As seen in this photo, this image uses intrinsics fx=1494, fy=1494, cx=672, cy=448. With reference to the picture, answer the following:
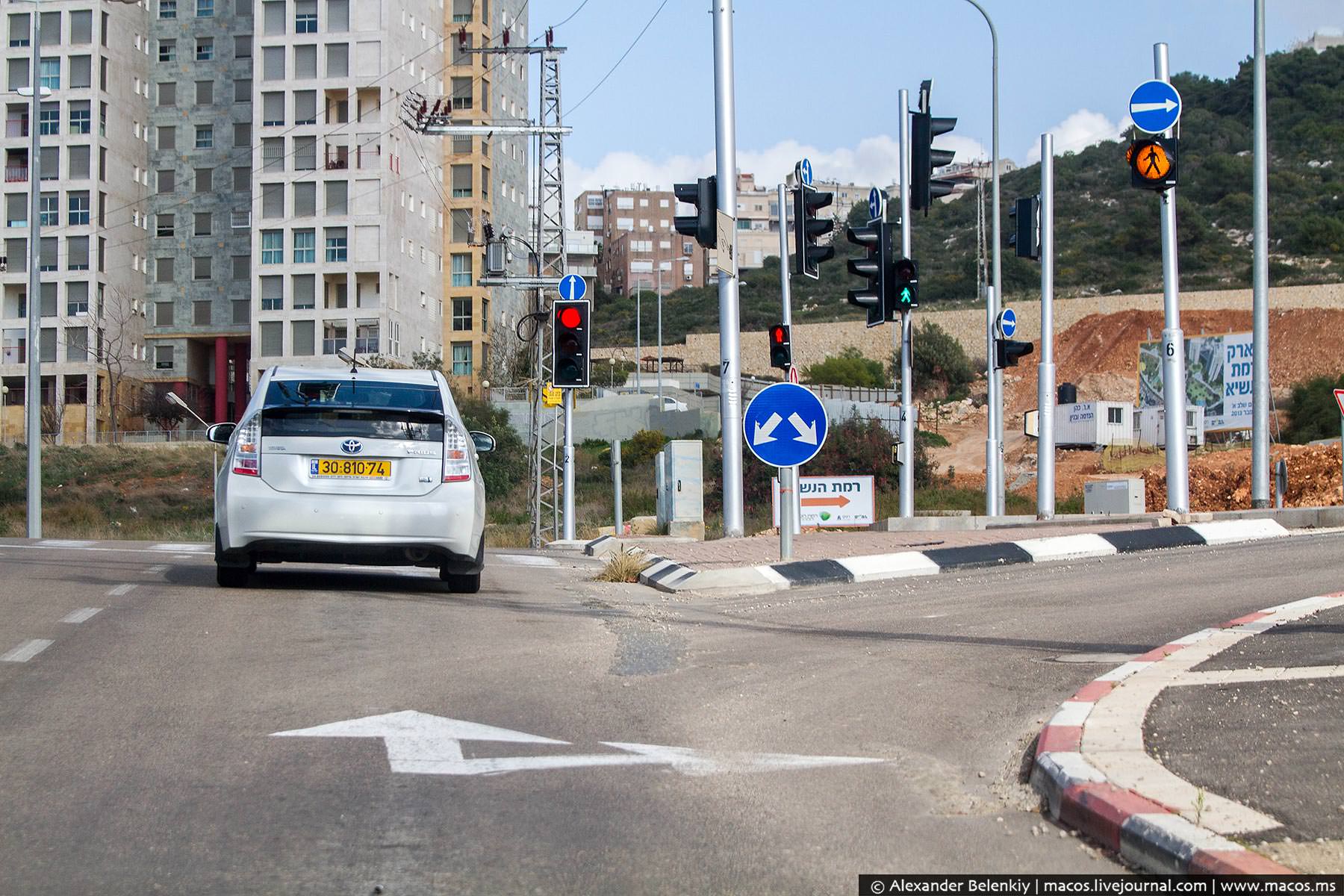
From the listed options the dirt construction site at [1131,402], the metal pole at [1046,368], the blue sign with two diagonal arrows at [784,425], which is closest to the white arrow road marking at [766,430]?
the blue sign with two diagonal arrows at [784,425]

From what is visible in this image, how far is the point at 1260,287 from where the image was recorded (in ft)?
75.0

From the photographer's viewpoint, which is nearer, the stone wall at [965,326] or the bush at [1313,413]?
the bush at [1313,413]

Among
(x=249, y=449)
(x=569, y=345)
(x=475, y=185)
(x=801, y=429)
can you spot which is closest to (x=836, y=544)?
(x=801, y=429)

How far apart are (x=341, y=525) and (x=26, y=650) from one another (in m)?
3.22

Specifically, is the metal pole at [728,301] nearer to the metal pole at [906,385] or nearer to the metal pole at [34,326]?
the metal pole at [906,385]

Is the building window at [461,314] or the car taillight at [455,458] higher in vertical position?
the building window at [461,314]

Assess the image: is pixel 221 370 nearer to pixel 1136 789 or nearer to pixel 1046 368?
pixel 1046 368

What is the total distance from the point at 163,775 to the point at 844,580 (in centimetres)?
912

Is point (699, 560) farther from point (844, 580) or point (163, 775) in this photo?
point (163, 775)

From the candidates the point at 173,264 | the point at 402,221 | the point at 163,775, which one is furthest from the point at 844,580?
the point at 173,264

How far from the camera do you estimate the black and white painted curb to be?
44.8 feet

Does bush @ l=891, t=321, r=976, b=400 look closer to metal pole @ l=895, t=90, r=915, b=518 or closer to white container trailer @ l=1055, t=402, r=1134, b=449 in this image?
white container trailer @ l=1055, t=402, r=1134, b=449

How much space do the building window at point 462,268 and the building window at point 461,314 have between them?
93cm

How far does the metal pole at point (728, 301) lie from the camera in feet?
58.3
